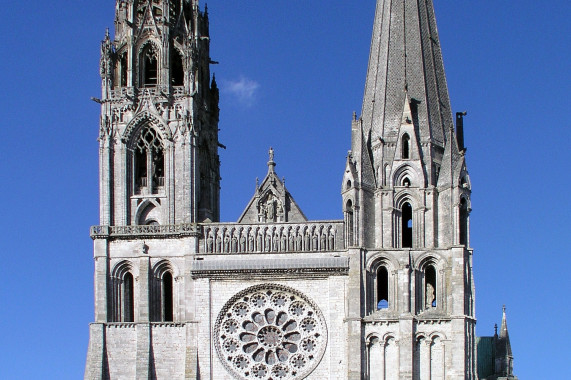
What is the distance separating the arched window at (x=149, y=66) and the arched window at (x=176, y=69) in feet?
2.07

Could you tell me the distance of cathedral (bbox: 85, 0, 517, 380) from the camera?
45.2 metres

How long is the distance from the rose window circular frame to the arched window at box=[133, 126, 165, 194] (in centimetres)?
539

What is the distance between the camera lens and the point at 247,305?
46500mm

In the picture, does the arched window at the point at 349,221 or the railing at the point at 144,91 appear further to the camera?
the railing at the point at 144,91

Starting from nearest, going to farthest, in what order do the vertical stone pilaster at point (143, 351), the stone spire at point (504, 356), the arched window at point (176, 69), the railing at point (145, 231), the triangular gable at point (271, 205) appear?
the vertical stone pilaster at point (143, 351), the railing at point (145, 231), the triangular gable at point (271, 205), the arched window at point (176, 69), the stone spire at point (504, 356)

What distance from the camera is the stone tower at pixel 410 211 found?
147 ft

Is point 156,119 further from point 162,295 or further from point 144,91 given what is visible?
point 162,295

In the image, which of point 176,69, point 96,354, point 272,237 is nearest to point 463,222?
point 272,237

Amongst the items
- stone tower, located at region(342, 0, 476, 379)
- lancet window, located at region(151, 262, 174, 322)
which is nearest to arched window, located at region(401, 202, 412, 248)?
stone tower, located at region(342, 0, 476, 379)

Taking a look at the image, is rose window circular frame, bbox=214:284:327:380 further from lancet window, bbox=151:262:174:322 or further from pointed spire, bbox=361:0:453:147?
pointed spire, bbox=361:0:453:147

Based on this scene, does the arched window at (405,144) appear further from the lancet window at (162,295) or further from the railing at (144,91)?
the lancet window at (162,295)

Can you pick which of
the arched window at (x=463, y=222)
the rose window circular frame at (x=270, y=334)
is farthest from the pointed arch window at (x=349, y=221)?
the arched window at (x=463, y=222)

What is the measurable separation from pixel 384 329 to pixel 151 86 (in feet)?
41.7

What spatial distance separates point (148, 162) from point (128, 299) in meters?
5.04
